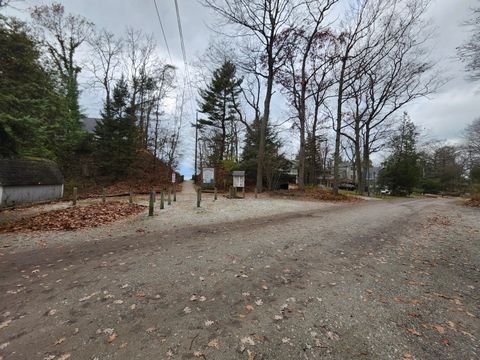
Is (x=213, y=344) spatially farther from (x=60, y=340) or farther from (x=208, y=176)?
(x=208, y=176)

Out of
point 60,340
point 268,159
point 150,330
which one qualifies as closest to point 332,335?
point 150,330

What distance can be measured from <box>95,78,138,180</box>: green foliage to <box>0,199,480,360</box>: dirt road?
19.5m

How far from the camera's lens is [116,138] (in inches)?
915

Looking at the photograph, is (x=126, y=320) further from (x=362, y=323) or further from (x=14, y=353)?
(x=362, y=323)

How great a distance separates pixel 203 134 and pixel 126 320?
30.9 meters

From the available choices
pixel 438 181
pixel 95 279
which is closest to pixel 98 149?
pixel 95 279

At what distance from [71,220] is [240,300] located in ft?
24.5

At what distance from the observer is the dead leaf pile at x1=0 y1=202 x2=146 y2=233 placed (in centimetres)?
735

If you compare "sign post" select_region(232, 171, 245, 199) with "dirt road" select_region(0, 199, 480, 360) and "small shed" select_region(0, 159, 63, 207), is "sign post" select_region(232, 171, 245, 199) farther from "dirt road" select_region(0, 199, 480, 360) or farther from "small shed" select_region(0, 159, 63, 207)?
"dirt road" select_region(0, 199, 480, 360)

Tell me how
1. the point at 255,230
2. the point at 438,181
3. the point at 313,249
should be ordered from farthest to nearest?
the point at 438,181
the point at 255,230
the point at 313,249

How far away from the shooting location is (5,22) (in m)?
7.69

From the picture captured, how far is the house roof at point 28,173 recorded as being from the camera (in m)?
12.8

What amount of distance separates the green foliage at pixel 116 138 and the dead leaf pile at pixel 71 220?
1482 cm

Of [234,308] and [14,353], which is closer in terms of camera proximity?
[14,353]
